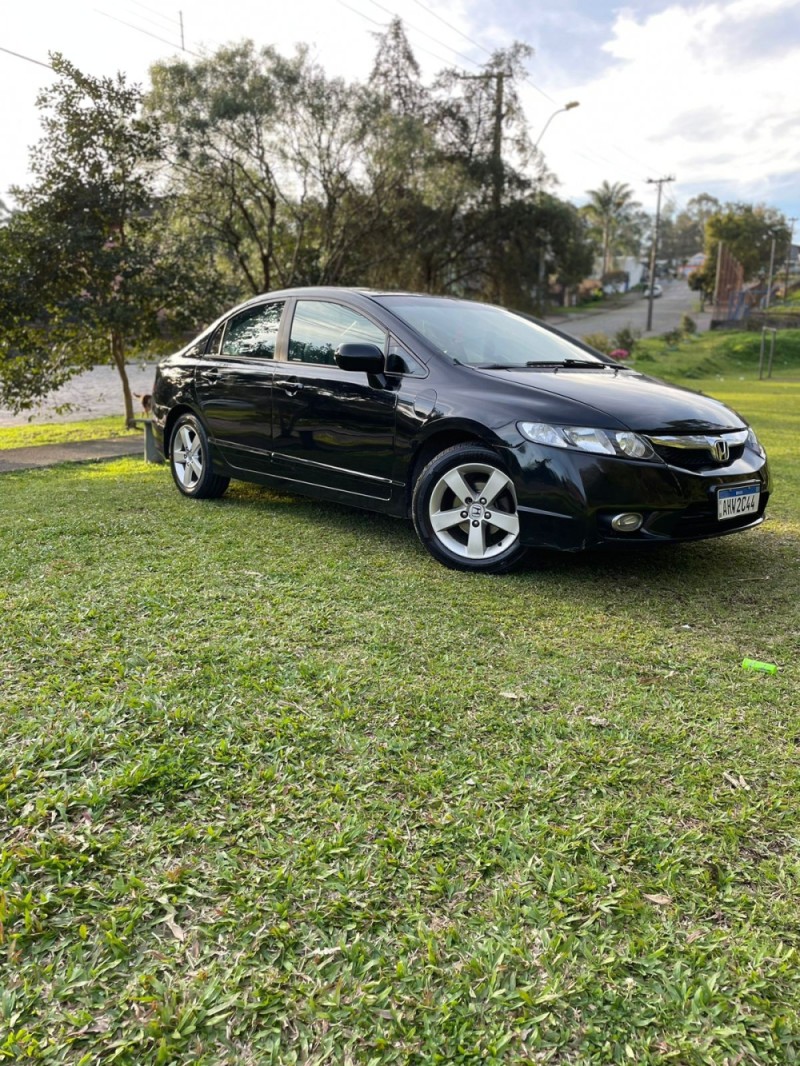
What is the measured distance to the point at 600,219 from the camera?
99938 mm

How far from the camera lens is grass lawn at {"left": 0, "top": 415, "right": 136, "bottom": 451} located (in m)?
11.4

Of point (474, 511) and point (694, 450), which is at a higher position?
point (694, 450)

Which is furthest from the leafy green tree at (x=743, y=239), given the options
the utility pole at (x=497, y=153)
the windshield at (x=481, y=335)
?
the windshield at (x=481, y=335)

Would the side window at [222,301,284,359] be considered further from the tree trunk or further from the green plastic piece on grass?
the tree trunk

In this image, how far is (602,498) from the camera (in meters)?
4.17

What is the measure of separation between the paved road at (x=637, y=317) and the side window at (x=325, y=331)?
3726 cm

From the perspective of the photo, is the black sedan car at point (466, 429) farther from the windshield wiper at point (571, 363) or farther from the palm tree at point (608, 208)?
the palm tree at point (608, 208)

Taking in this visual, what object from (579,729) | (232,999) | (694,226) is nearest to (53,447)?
(579,729)

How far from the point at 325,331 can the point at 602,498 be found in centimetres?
221

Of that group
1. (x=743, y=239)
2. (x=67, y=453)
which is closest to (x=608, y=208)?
(x=743, y=239)

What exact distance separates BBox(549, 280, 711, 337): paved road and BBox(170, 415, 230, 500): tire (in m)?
36.7

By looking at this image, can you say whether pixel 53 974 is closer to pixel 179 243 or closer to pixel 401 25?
pixel 179 243

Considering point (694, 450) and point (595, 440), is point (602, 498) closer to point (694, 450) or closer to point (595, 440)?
point (595, 440)

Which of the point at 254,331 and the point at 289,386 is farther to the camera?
the point at 254,331
